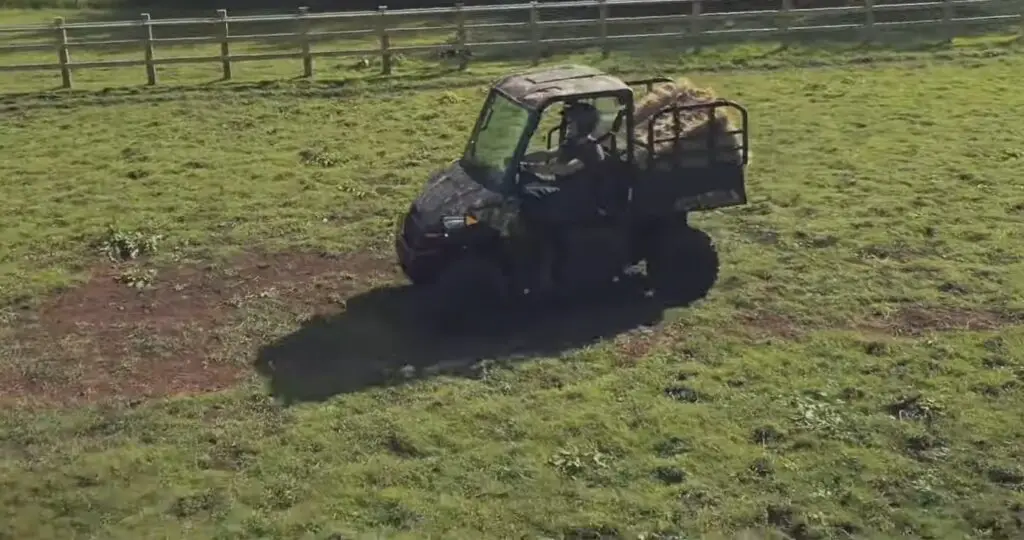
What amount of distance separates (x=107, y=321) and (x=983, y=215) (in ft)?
28.3

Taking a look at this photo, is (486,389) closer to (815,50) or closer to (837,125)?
(837,125)

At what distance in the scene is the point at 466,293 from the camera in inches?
388

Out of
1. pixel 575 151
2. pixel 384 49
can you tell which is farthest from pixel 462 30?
pixel 575 151

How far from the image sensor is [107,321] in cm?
1063

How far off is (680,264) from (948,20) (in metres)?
15.6

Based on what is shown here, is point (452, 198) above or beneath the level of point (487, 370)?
above

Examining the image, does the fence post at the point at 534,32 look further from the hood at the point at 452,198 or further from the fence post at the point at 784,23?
the hood at the point at 452,198

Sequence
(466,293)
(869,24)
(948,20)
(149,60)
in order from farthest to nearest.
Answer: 1. (948,20)
2. (869,24)
3. (149,60)
4. (466,293)

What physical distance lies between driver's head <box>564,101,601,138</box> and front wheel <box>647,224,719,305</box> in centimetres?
110

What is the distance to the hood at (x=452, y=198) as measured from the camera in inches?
386

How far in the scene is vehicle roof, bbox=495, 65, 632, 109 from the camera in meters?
9.85

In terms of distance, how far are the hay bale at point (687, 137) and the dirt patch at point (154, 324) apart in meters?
2.76

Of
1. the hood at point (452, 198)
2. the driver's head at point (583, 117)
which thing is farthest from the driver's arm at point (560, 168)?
the hood at point (452, 198)

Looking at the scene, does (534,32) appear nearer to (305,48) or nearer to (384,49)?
(384,49)
